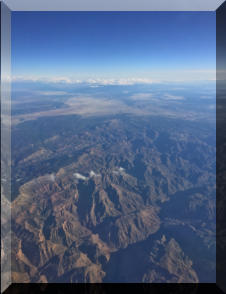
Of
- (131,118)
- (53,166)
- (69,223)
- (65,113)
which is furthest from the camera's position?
(131,118)

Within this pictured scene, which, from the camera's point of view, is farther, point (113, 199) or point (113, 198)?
point (113, 198)

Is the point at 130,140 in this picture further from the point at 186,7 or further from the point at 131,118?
the point at 186,7

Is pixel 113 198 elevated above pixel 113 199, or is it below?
above

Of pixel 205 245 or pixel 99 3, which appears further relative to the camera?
pixel 205 245

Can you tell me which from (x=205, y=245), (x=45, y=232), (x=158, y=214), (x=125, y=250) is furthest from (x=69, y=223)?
(x=205, y=245)
